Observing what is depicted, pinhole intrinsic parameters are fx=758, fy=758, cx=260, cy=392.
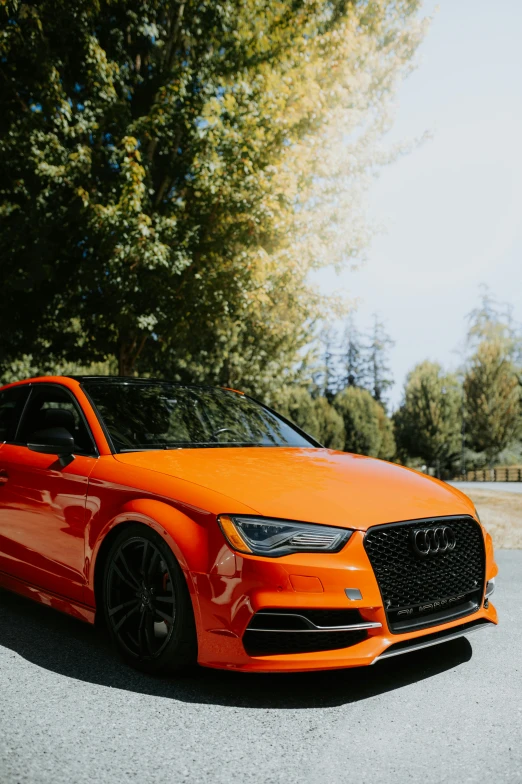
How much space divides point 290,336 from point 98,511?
22652 mm

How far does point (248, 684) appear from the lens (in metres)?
3.63

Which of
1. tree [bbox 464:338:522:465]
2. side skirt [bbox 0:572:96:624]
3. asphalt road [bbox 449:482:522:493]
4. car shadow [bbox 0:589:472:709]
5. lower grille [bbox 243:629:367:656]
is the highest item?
tree [bbox 464:338:522:465]

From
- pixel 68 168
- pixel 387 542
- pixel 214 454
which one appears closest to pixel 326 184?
pixel 68 168

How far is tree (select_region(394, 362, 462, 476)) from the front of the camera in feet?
187

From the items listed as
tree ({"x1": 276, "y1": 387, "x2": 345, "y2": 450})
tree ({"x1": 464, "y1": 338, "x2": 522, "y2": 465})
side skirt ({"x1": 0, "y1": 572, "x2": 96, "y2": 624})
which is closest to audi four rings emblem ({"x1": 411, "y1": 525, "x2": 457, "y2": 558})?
side skirt ({"x1": 0, "y1": 572, "x2": 96, "y2": 624})

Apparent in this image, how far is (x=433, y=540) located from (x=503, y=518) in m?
9.42

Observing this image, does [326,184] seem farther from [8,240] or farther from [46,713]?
[46,713]

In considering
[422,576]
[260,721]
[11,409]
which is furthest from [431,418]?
[260,721]

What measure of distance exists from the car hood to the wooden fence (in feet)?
164

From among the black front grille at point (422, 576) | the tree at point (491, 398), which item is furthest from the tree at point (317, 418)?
the black front grille at point (422, 576)

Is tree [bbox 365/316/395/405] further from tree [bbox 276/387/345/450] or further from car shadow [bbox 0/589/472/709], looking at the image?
car shadow [bbox 0/589/472/709]

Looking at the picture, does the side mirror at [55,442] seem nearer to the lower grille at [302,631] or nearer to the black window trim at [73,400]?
the black window trim at [73,400]

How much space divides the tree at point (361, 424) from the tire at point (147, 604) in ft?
169

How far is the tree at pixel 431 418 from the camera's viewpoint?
5697 centimetres
